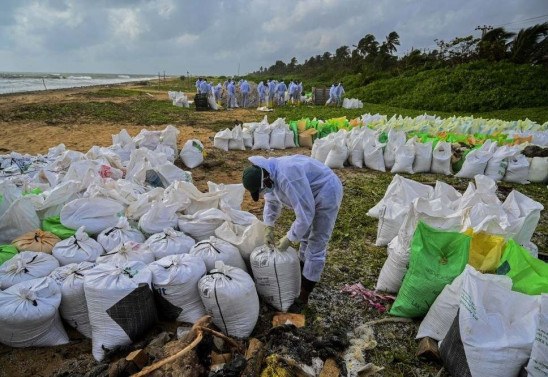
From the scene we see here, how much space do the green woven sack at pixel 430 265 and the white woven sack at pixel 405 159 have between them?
3930 mm

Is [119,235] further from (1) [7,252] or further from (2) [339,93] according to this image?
(2) [339,93]

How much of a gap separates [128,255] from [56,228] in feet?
2.96

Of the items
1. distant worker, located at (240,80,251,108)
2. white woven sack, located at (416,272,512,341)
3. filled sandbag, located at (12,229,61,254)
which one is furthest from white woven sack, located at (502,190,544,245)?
distant worker, located at (240,80,251,108)

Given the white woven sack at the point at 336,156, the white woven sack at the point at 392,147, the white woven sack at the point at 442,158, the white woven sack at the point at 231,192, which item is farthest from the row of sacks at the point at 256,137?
the white woven sack at the point at 231,192

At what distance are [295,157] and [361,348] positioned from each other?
4.30 feet

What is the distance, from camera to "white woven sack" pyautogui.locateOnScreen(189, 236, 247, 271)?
2400 millimetres

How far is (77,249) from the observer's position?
A: 8.05 feet

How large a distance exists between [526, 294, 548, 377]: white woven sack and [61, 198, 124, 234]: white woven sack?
2.90 meters

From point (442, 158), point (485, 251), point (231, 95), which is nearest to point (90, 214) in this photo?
point (485, 251)

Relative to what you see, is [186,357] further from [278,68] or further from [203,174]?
[278,68]

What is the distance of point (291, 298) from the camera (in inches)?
98.6

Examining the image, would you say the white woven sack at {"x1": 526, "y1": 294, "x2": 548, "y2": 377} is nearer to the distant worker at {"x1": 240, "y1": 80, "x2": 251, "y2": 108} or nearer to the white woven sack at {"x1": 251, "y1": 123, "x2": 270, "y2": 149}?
the white woven sack at {"x1": 251, "y1": 123, "x2": 270, "y2": 149}

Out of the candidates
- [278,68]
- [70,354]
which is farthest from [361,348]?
[278,68]

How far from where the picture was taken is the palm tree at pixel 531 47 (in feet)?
64.1
